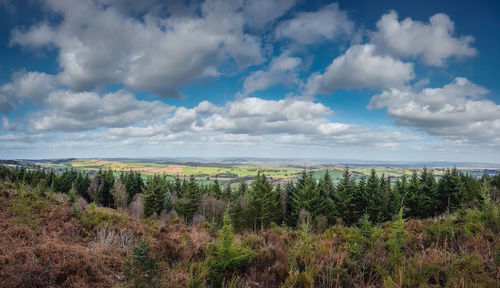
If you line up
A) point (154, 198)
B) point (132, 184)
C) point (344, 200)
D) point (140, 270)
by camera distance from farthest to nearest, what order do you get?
1. point (132, 184)
2. point (154, 198)
3. point (344, 200)
4. point (140, 270)

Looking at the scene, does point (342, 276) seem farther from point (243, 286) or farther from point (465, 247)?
point (465, 247)

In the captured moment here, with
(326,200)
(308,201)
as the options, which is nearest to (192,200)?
(308,201)

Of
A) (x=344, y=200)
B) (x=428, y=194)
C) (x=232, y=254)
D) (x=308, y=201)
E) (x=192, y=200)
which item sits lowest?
(x=192, y=200)

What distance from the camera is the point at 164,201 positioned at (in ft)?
159

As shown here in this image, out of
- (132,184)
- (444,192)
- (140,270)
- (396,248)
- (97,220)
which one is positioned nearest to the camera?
(140,270)

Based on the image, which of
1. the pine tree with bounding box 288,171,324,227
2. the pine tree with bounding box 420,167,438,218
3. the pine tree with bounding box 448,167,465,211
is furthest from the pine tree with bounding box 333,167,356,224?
the pine tree with bounding box 448,167,465,211

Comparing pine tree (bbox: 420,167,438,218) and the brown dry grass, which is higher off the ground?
the brown dry grass

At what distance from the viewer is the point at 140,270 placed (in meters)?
4.34

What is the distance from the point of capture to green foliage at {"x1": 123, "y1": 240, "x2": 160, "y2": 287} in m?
4.31

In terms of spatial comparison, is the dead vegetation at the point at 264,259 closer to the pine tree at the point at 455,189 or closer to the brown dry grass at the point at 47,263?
the brown dry grass at the point at 47,263

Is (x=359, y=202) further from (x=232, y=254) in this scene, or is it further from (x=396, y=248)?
(x=232, y=254)

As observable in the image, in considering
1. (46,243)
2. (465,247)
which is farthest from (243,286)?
(465,247)

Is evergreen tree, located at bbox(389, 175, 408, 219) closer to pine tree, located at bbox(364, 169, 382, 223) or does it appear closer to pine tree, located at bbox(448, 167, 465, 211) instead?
pine tree, located at bbox(364, 169, 382, 223)

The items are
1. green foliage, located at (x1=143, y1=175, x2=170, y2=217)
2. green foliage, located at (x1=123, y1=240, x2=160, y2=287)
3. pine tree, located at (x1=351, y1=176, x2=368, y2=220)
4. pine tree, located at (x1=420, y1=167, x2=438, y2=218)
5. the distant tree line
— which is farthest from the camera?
green foliage, located at (x1=143, y1=175, x2=170, y2=217)
